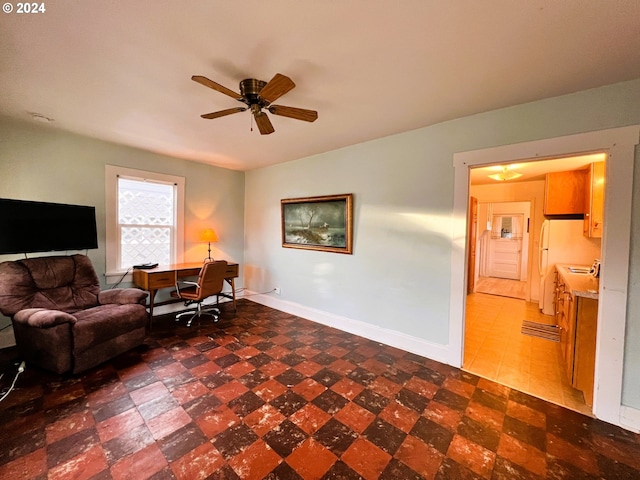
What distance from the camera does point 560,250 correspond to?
3.94 metres

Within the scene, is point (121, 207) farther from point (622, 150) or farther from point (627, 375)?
point (627, 375)

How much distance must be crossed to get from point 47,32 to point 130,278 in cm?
296

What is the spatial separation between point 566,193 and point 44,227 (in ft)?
22.1

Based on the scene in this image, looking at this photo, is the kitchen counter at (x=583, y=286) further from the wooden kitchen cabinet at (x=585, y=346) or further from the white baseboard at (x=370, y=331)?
the white baseboard at (x=370, y=331)

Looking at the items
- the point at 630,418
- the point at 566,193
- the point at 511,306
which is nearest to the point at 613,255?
the point at 630,418

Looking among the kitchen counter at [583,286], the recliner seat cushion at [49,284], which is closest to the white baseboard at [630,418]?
the kitchen counter at [583,286]

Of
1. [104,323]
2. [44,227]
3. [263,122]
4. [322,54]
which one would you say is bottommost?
[104,323]

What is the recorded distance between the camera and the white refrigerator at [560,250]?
3.77 meters

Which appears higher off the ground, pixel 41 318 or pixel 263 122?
pixel 263 122

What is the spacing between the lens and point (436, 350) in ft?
8.48

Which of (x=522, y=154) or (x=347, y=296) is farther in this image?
(x=347, y=296)

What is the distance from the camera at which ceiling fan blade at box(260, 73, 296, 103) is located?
4.78 ft

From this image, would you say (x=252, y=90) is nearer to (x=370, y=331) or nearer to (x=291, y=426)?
(x=291, y=426)

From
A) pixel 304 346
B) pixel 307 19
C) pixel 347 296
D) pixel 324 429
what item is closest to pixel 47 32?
pixel 307 19
